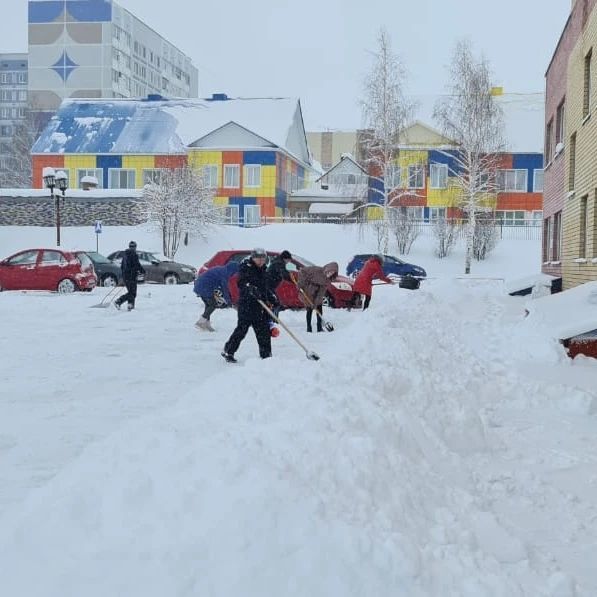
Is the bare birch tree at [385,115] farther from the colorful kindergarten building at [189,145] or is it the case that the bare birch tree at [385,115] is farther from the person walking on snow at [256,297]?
the person walking on snow at [256,297]

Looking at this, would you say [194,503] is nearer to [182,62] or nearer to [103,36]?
[103,36]

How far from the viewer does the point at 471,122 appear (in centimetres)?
3703

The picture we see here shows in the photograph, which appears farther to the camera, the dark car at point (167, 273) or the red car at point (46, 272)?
the dark car at point (167, 273)

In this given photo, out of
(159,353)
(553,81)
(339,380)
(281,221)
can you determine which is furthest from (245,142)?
(339,380)

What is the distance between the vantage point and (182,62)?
370 feet

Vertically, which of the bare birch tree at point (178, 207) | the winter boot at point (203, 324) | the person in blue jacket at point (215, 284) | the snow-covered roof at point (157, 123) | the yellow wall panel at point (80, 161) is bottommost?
the winter boot at point (203, 324)

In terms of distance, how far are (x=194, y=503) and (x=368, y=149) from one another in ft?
119

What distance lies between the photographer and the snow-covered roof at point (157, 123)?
48969 mm

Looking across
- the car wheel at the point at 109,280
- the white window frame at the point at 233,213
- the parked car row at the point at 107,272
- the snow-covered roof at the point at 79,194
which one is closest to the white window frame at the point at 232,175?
the white window frame at the point at 233,213

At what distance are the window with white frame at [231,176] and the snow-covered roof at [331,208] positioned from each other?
5.33 metres

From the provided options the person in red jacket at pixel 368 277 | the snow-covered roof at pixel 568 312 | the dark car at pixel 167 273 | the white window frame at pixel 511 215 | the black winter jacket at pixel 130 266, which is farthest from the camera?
the white window frame at pixel 511 215

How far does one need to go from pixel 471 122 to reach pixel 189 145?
18775 millimetres

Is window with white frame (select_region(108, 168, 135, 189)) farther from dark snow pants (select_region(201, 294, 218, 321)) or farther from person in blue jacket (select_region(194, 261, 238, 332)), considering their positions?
person in blue jacket (select_region(194, 261, 238, 332))

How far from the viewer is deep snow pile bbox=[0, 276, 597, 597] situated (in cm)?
321
